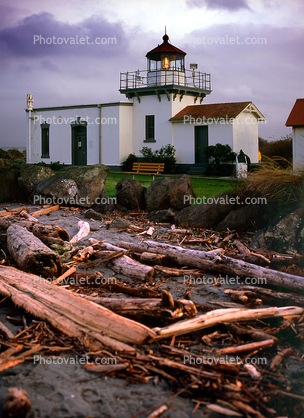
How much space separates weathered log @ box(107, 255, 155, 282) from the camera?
6461mm

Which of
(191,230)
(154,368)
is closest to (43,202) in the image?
(191,230)

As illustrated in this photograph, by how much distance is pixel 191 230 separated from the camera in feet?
33.7

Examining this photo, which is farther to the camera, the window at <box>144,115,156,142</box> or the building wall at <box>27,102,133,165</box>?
the window at <box>144,115,156,142</box>

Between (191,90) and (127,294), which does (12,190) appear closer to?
(127,294)

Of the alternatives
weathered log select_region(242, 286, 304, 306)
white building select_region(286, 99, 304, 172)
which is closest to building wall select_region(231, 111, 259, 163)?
white building select_region(286, 99, 304, 172)

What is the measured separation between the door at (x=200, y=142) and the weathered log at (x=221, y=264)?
2091 cm

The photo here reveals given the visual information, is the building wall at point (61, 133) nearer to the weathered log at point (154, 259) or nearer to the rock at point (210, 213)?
the rock at point (210, 213)

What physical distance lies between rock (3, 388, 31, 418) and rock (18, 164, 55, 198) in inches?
495

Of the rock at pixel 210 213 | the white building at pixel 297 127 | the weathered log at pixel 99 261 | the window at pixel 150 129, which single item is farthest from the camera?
the window at pixel 150 129

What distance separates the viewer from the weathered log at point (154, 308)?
178 inches

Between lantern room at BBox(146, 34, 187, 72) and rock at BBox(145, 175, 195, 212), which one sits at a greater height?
lantern room at BBox(146, 34, 187, 72)

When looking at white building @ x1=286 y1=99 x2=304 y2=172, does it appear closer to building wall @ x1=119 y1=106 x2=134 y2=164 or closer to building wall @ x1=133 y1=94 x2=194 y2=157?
building wall @ x1=133 y1=94 x2=194 y2=157

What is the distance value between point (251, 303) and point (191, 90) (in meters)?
26.1

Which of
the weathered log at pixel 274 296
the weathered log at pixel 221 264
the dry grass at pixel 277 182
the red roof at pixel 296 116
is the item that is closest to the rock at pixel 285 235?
the dry grass at pixel 277 182
